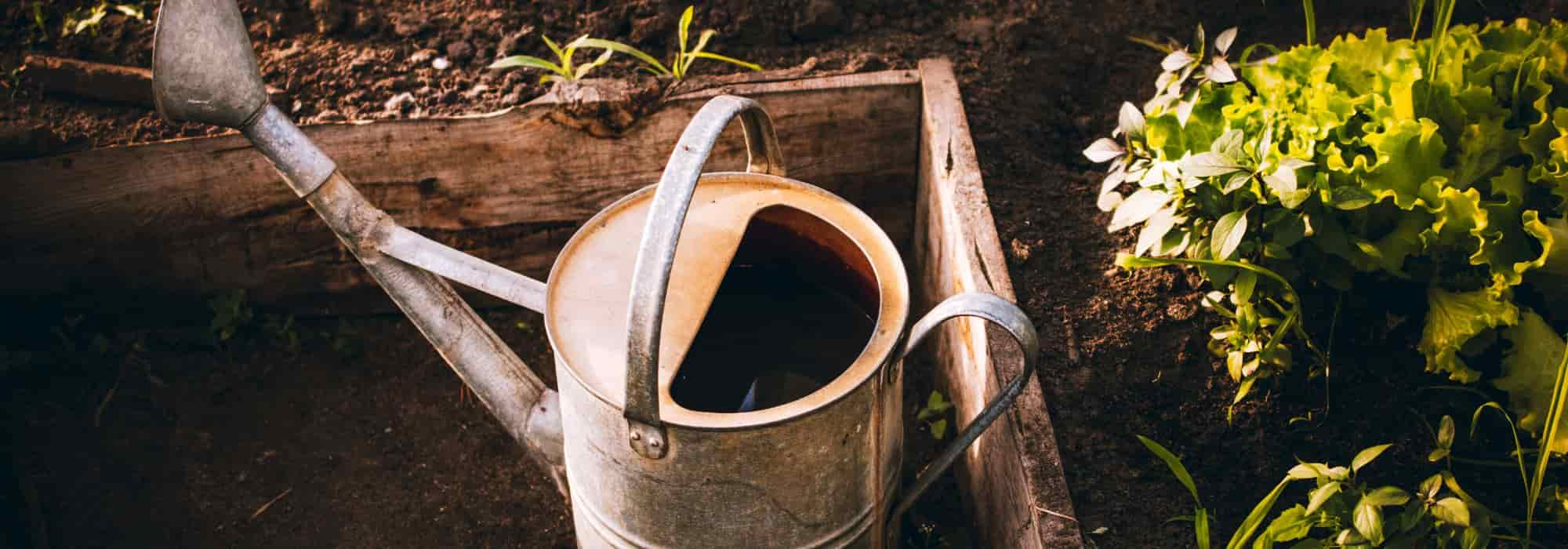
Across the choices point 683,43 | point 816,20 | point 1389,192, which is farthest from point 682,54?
point 1389,192

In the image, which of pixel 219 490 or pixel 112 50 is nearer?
pixel 219 490

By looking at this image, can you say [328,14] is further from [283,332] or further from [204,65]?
[204,65]

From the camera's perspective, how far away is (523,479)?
218 cm

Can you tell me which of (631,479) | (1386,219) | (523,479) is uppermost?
(1386,219)

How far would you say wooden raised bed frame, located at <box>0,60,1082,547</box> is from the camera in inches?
86.6

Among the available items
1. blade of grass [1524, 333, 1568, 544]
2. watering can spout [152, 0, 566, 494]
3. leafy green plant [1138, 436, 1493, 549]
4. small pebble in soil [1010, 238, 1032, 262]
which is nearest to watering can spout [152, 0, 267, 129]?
watering can spout [152, 0, 566, 494]

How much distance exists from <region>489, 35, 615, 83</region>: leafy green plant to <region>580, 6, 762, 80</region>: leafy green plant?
29 mm

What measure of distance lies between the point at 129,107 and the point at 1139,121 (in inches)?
82.3

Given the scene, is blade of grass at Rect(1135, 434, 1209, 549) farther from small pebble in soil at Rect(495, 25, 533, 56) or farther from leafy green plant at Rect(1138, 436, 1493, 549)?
small pebble in soil at Rect(495, 25, 533, 56)

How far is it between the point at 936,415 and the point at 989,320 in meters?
0.77

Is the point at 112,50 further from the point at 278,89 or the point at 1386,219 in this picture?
the point at 1386,219

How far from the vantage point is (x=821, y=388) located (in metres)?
A: 1.44

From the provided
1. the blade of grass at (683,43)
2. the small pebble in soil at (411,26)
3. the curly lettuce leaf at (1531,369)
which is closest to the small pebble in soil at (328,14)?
the small pebble in soil at (411,26)

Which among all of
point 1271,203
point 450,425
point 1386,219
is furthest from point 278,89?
point 1386,219
